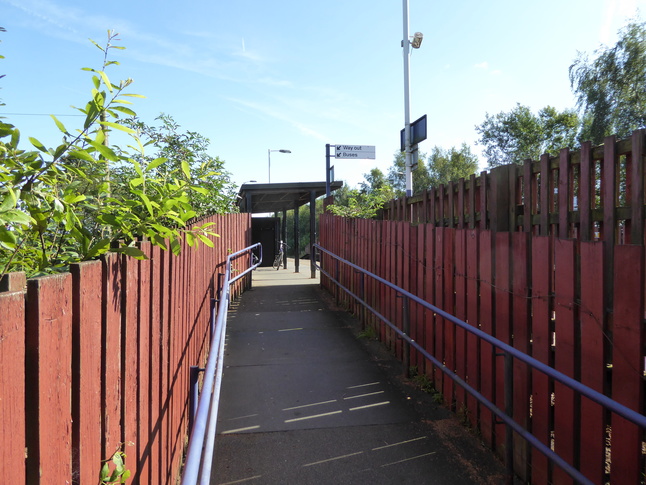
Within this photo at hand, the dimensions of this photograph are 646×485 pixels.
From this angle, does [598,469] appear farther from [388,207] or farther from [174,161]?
[388,207]

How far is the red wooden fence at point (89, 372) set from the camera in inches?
38.7

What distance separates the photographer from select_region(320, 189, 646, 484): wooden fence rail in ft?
6.48

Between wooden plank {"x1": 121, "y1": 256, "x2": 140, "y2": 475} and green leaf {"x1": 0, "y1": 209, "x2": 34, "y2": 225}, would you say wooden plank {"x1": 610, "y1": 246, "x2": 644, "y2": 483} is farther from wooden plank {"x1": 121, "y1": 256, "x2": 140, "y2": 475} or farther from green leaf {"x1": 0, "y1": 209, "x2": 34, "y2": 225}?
green leaf {"x1": 0, "y1": 209, "x2": 34, "y2": 225}

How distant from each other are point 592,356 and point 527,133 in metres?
31.1

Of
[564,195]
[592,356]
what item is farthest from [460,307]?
[592,356]

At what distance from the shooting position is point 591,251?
2.15 m

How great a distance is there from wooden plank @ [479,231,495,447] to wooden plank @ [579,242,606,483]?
0.81 metres

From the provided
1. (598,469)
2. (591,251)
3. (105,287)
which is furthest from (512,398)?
(105,287)

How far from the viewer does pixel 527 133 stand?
1160 inches

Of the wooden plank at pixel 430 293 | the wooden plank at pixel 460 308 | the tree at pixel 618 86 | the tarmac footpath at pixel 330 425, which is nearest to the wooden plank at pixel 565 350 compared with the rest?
the tarmac footpath at pixel 330 425

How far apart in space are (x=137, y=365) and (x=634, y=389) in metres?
2.17

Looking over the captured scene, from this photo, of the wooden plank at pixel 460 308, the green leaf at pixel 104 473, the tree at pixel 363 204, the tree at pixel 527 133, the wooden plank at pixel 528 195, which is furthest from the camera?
the tree at pixel 527 133

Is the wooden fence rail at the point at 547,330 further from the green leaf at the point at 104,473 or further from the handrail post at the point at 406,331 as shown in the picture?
the green leaf at the point at 104,473

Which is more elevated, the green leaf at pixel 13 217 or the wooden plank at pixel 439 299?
the green leaf at pixel 13 217
